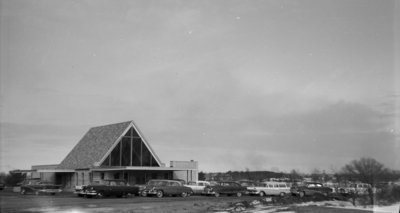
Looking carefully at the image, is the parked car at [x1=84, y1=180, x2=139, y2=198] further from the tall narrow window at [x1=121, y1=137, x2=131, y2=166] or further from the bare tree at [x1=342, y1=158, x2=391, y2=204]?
the bare tree at [x1=342, y1=158, x2=391, y2=204]

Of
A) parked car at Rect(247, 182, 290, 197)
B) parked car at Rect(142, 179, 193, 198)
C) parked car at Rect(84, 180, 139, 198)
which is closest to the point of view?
parked car at Rect(84, 180, 139, 198)

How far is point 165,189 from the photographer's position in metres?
27.9

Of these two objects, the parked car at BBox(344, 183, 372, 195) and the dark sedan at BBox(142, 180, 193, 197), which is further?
the dark sedan at BBox(142, 180, 193, 197)

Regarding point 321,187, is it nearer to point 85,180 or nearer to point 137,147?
point 137,147

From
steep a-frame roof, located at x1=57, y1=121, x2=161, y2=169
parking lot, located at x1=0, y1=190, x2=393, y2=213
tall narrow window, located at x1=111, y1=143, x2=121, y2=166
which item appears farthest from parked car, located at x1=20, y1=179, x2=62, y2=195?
parking lot, located at x1=0, y1=190, x2=393, y2=213

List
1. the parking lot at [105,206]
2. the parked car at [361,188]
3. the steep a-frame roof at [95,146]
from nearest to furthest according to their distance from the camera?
the parking lot at [105,206] → the parked car at [361,188] → the steep a-frame roof at [95,146]

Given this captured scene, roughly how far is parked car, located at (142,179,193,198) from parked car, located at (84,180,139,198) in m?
0.76

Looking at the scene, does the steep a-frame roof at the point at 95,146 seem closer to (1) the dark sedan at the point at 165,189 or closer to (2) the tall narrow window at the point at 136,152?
(2) the tall narrow window at the point at 136,152

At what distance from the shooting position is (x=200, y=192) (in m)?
30.6

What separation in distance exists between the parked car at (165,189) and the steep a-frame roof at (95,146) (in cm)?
859

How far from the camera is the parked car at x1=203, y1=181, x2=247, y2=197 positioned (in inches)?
1154

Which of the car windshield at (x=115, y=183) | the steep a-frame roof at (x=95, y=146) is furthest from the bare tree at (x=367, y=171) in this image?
the steep a-frame roof at (x=95, y=146)

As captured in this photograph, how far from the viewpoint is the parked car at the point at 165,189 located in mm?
27766

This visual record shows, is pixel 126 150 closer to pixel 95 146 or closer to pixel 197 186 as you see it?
pixel 95 146
